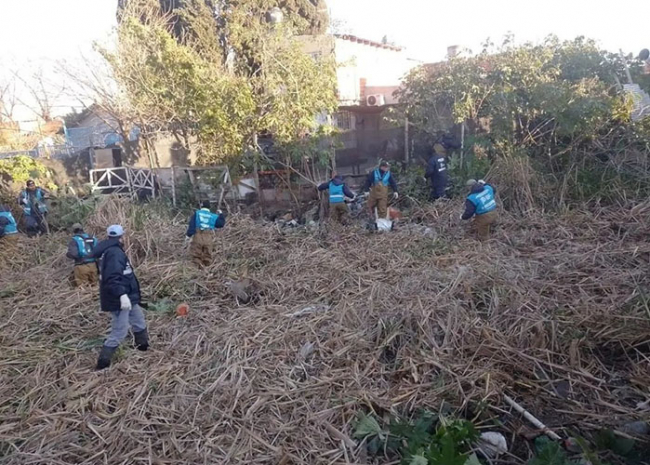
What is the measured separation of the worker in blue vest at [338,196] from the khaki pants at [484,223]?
240 centimetres

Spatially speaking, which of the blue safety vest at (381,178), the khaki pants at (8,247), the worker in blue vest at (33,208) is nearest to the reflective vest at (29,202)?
the worker in blue vest at (33,208)

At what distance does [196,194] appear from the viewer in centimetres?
1083

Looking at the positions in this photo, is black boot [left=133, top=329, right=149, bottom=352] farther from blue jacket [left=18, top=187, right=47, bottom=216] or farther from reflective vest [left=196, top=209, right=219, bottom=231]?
blue jacket [left=18, top=187, right=47, bottom=216]

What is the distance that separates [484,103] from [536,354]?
24.1 feet

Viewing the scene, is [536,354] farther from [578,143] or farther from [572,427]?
[578,143]

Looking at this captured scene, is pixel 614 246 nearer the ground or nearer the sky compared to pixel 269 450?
nearer the sky

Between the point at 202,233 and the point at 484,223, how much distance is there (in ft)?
14.2

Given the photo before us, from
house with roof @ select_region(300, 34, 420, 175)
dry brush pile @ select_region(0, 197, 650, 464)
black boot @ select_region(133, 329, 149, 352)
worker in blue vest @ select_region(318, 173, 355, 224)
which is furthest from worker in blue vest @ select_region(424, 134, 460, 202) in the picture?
black boot @ select_region(133, 329, 149, 352)

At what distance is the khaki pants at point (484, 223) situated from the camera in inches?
296

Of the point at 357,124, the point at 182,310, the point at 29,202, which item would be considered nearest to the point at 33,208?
the point at 29,202

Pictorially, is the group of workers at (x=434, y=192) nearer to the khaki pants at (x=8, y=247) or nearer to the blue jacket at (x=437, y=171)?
the blue jacket at (x=437, y=171)

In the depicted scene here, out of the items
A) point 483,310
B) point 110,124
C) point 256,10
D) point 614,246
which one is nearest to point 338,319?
point 483,310

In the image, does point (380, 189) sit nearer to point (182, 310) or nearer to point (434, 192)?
point (434, 192)

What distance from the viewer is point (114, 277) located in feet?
15.5
